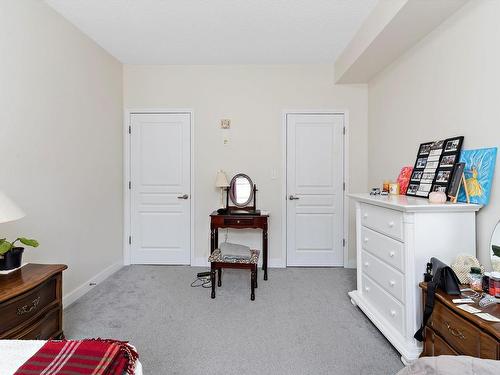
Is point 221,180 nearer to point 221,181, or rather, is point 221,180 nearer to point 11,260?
point 221,181

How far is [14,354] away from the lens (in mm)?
935

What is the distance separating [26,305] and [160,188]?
87.5 inches

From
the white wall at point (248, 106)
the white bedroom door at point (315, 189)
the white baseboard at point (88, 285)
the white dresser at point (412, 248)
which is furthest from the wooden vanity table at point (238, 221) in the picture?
the white dresser at point (412, 248)

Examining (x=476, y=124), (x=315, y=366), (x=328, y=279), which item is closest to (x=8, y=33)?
(x=315, y=366)

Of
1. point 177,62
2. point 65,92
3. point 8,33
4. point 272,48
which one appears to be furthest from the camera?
point 177,62

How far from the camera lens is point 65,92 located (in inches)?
98.5

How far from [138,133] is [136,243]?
1.45 m

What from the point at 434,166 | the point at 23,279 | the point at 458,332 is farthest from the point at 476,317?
the point at 23,279

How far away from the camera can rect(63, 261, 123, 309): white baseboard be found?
2512mm

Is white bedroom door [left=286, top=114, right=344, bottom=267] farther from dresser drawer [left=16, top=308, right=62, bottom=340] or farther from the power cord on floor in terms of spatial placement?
dresser drawer [left=16, top=308, right=62, bottom=340]

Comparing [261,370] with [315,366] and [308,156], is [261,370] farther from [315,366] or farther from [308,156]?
[308,156]

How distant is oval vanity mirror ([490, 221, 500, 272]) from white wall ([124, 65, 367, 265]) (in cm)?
194

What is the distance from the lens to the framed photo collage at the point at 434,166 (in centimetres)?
188

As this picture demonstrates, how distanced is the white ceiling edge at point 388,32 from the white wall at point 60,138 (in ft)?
8.98
